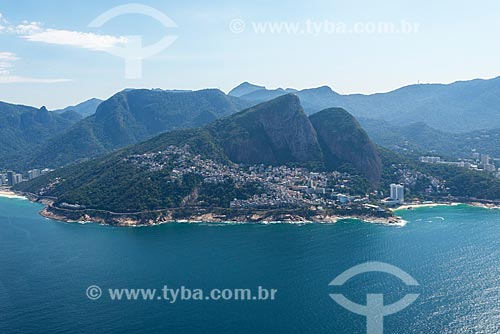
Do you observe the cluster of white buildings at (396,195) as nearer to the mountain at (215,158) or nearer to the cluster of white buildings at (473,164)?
the mountain at (215,158)

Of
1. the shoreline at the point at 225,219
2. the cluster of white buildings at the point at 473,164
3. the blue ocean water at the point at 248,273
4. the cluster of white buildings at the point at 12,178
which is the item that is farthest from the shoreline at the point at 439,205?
the cluster of white buildings at the point at 12,178

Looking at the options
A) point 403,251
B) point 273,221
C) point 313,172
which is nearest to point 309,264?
point 403,251

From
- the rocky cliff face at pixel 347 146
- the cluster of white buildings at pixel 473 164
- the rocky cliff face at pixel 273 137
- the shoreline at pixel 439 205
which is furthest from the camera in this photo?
the cluster of white buildings at pixel 473 164

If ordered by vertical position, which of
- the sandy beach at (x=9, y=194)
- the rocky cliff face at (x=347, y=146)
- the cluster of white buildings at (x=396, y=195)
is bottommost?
the sandy beach at (x=9, y=194)

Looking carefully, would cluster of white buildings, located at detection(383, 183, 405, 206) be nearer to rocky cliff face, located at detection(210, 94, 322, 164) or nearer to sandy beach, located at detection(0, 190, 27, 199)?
rocky cliff face, located at detection(210, 94, 322, 164)

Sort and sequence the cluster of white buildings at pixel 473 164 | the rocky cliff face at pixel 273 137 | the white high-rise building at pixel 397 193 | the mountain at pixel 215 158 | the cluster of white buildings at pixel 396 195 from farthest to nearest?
the cluster of white buildings at pixel 473 164 → the rocky cliff face at pixel 273 137 → the white high-rise building at pixel 397 193 → the cluster of white buildings at pixel 396 195 → the mountain at pixel 215 158

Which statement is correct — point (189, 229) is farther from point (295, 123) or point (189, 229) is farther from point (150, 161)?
point (295, 123)

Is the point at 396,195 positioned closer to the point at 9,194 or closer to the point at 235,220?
the point at 235,220
